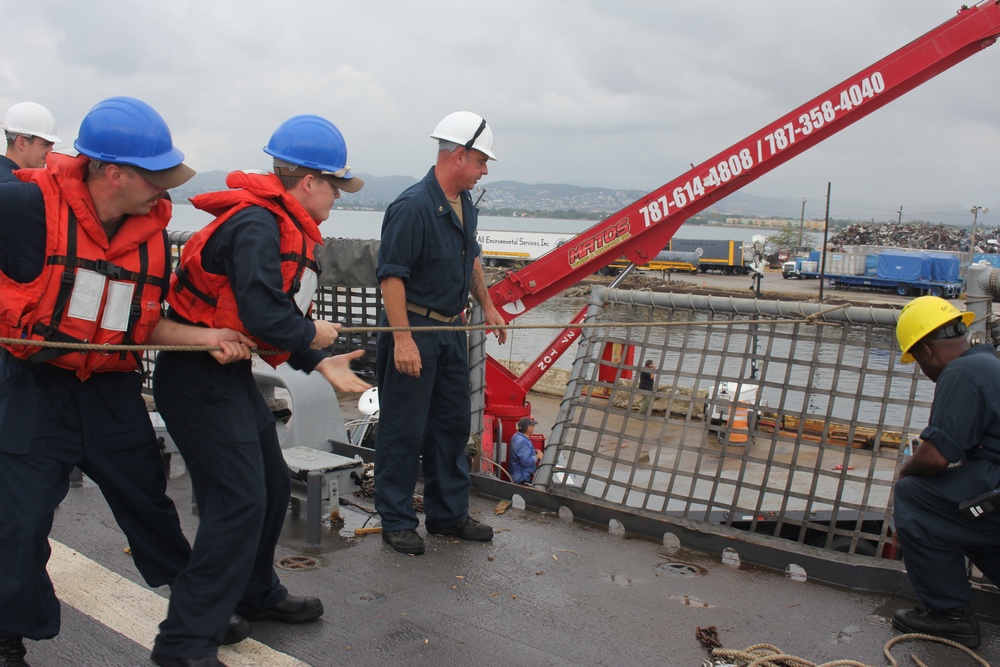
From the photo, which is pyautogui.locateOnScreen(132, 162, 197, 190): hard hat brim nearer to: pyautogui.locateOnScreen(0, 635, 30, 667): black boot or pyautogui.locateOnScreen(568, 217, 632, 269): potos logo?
pyautogui.locateOnScreen(0, 635, 30, 667): black boot

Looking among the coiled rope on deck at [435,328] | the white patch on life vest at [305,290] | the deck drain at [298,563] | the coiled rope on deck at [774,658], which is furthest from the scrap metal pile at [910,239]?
the white patch on life vest at [305,290]

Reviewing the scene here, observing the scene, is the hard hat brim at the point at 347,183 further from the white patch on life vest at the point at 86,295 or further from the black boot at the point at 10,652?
the black boot at the point at 10,652

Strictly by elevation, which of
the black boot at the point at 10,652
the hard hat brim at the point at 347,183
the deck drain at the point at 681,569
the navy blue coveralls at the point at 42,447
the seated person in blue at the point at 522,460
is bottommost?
the seated person in blue at the point at 522,460

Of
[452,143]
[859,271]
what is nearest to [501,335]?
[452,143]

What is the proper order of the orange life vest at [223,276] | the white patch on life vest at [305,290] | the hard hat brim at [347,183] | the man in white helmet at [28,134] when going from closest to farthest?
the orange life vest at [223,276] < the white patch on life vest at [305,290] < the hard hat brim at [347,183] < the man in white helmet at [28,134]

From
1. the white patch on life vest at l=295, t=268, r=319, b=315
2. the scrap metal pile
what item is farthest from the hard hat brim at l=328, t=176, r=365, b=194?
the scrap metal pile

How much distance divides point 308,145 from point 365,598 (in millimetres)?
1950

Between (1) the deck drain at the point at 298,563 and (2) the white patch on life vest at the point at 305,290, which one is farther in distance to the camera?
(1) the deck drain at the point at 298,563

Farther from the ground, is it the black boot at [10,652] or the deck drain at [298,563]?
the black boot at [10,652]

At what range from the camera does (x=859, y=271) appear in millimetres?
47469

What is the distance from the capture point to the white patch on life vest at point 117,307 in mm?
2881

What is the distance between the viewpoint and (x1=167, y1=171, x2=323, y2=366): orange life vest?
10.2ft

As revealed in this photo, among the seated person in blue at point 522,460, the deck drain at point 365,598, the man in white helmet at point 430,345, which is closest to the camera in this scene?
the deck drain at point 365,598

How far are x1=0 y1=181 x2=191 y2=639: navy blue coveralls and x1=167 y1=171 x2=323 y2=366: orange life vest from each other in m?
0.35
